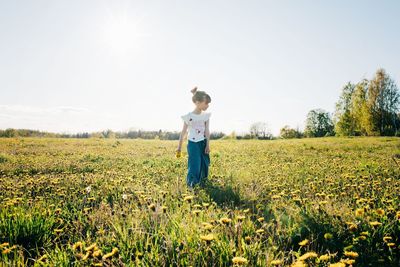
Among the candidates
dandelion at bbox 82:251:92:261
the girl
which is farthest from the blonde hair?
dandelion at bbox 82:251:92:261

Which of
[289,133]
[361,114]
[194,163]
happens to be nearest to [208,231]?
[194,163]

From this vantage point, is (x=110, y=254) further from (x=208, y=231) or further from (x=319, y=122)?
(x=319, y=122)

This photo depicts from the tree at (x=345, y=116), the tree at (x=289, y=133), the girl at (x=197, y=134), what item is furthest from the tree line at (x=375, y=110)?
the girl at (x=197, y=134)

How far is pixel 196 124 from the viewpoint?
22.7 feet

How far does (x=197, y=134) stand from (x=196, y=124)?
0.76 ft

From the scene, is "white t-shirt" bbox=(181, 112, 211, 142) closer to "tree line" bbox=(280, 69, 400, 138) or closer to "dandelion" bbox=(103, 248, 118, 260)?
"dandelion" bbox=(103, 248, 118, 260)

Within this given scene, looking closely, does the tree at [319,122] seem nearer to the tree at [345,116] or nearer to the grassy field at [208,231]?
the tree at [345,116]

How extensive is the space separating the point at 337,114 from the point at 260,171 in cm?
6596

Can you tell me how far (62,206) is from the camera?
5.20 m

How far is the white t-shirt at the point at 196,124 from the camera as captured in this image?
6898mm

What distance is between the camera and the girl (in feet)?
22.3

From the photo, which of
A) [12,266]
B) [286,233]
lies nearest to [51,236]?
[12,266]

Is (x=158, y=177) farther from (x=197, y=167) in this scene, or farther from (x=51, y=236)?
(x=51, y=236)

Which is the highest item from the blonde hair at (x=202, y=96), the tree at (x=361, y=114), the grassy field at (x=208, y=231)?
the tree at (x=361, y=114)
